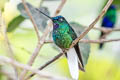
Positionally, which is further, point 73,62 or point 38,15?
point 38,15

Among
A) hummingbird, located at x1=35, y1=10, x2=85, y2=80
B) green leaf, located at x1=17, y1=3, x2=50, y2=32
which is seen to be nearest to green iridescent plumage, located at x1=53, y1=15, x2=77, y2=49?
hummingbird, located at x1=35, y1=10, x2=85, y2=80

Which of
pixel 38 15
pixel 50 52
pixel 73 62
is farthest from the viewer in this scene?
pixel 50 52

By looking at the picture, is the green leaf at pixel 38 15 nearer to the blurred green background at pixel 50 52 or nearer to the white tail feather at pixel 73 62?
the blurred green background at pixel 50 52

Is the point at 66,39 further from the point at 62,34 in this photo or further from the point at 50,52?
the point at 50,52

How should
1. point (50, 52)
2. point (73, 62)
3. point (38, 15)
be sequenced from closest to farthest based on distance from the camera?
point (73, 62) < point (38, 15) < point (50, 52)

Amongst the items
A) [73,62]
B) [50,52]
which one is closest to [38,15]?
[73,62]

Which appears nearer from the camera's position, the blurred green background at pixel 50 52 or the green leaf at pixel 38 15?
the green leaf at pixel 38 15

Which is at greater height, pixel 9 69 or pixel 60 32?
pixel 60 32

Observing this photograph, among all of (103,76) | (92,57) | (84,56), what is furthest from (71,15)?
(84,56)

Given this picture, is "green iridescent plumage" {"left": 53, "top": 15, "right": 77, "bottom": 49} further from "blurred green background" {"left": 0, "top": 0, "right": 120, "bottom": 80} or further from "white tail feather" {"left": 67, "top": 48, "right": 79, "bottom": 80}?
"blurred green background" {"left": 0, "top": 0, "right": 120, "bottom": 80}

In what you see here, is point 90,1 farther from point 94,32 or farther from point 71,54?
point 71,54

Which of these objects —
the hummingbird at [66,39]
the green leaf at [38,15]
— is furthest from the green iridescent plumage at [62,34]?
the green leaf at [38,15]
